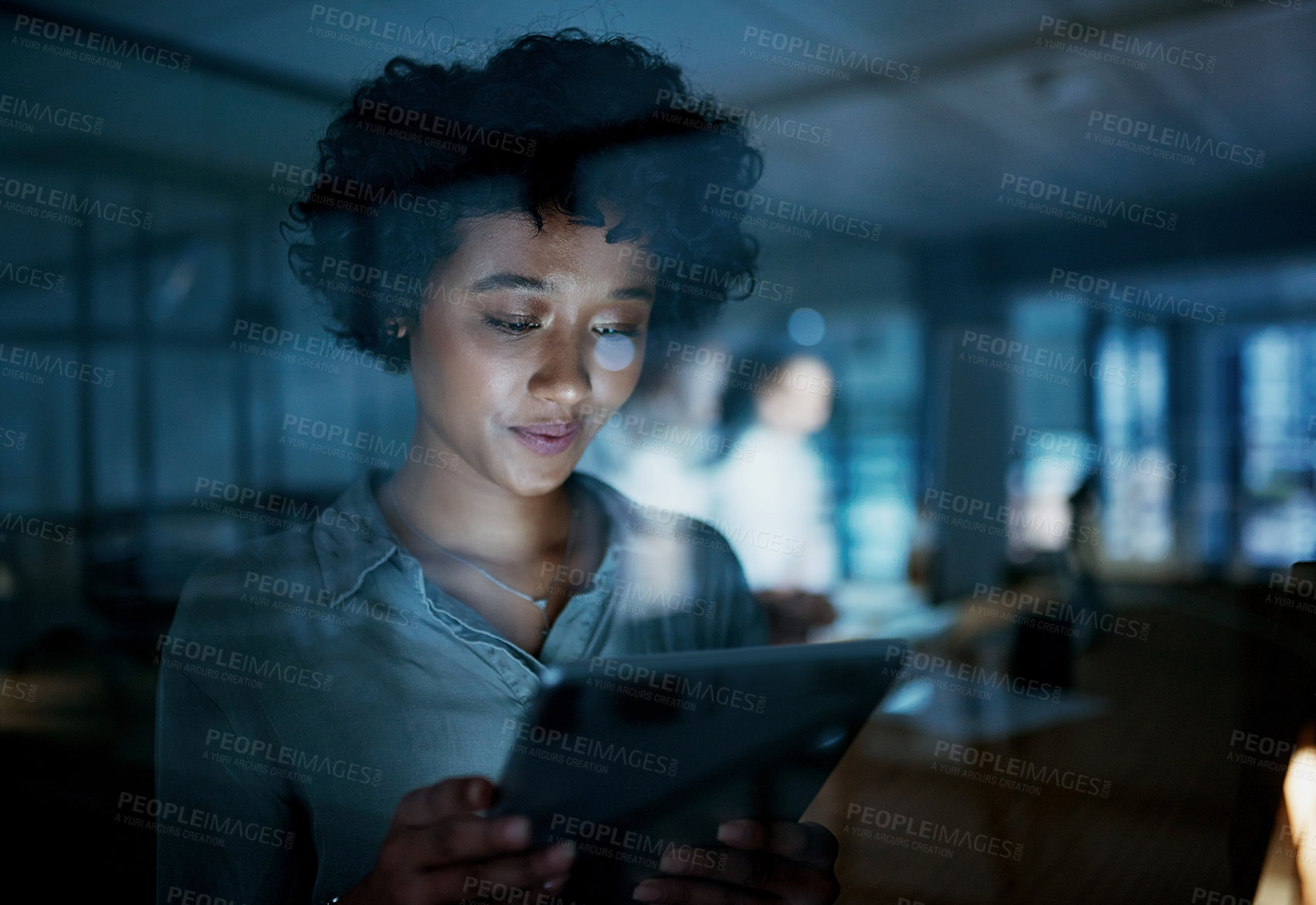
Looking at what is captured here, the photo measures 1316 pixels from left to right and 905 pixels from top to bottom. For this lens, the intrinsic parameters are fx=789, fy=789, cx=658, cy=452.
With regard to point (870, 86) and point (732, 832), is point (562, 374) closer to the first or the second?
point (732, 832)

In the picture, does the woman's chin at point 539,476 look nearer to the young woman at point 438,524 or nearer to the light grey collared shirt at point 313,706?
the young woman at point 438,524

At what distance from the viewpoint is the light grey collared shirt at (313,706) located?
3.62 feet

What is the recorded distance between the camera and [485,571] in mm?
1231

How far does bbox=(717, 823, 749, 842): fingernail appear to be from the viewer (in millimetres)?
1033

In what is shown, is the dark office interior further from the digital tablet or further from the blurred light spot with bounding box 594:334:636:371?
the digital tablet

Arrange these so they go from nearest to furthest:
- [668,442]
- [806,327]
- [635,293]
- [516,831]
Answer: [516,831]
[635,293]
[668,442]
[806,327]

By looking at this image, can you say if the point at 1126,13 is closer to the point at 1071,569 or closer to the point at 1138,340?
the point at 1138,340

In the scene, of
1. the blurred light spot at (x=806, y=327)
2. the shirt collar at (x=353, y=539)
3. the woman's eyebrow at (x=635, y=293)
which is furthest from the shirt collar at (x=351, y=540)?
the blurred light spot at (x=806, y=327)

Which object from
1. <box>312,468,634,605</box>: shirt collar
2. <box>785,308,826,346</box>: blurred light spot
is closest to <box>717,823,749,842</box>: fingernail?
<box>312,468,634,605</box>: shirt collar

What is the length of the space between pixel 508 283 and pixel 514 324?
0.20 ft

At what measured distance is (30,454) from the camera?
46.5 inches

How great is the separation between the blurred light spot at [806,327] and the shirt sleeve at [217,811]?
45.2 inches

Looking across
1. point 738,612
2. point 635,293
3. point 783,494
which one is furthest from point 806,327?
point 738,612

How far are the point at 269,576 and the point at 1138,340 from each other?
2.11m
